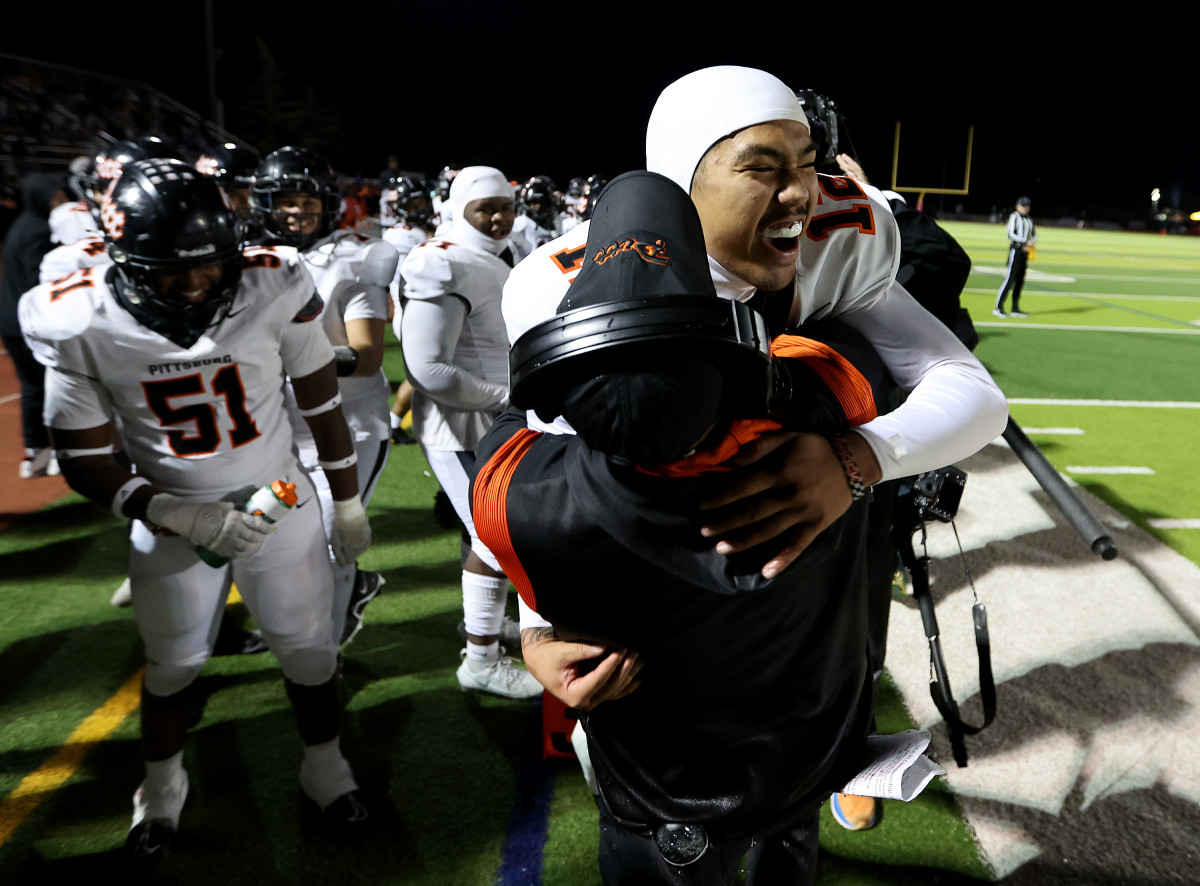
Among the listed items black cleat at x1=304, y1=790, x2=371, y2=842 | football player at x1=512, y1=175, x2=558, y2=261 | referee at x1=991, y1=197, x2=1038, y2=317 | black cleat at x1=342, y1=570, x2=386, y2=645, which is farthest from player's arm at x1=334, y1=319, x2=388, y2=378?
referee at x1=991, y1=197, x2=1038, y2=317

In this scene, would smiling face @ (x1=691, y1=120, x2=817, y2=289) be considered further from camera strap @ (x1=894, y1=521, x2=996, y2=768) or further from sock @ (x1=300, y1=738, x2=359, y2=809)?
sock @ (x1=300, y1=738, x2=359, y2=809)

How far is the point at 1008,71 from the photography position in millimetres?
43062

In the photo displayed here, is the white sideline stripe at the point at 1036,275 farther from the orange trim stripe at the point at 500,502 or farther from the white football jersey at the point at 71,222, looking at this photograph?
the orange trim stripe at the point at 500,502

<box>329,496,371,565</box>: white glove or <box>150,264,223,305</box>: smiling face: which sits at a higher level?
<box>150,264,223,305</box>: smiling face

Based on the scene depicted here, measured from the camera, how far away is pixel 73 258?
3.90 m

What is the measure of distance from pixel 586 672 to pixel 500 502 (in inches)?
11.7

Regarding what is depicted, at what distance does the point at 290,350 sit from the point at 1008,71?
167ft

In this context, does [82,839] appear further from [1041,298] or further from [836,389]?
[1041,298]

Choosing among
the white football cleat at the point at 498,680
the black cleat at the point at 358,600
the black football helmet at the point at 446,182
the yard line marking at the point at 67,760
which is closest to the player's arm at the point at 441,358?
the black cleat at the point at 358,600

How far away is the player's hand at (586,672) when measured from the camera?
1070 mm

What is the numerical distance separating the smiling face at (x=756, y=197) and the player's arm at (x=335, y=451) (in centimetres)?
191

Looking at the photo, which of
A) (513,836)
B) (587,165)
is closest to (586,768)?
(513,836)

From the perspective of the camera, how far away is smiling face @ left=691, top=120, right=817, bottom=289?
117 cm

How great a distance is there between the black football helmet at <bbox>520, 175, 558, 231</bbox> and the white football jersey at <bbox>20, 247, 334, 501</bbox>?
29.7ft
